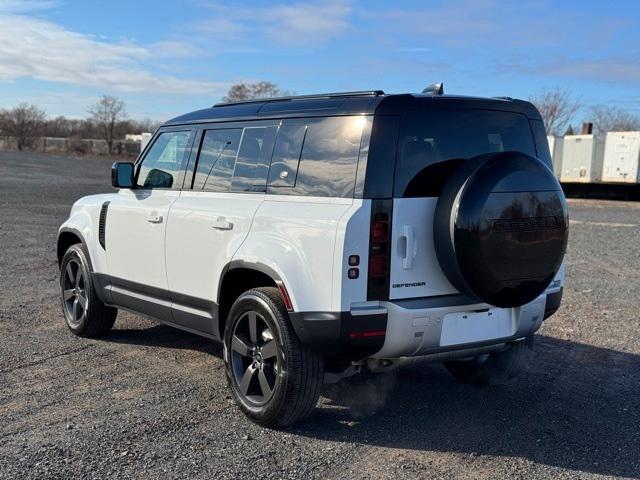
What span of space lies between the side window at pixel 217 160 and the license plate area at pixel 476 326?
185 cm

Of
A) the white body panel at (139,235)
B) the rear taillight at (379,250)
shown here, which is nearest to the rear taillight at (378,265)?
the rear taillight at (379,250)

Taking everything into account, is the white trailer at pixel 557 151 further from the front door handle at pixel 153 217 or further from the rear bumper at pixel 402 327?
the rear bumper at pixel 402 327

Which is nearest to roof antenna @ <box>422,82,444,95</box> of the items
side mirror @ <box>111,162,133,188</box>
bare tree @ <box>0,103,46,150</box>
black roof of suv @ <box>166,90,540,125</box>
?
black roof of suv @ <box>166,90,540,125</box>

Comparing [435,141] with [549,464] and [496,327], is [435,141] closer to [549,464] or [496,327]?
[496,327]

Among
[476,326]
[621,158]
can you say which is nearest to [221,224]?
[476,326]

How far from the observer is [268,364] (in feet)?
14.7

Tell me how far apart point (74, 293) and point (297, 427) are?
3.16 m

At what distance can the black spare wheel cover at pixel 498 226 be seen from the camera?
3.92 m

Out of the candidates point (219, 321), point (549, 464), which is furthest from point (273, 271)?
point (549, 464)

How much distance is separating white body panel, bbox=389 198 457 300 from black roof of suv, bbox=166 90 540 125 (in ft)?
1.89

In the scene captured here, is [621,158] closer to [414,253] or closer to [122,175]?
[122,175]

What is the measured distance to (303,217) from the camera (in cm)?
412

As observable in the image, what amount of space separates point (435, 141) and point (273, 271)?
1.26 metres

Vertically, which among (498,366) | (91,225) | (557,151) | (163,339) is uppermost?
(557,151)
